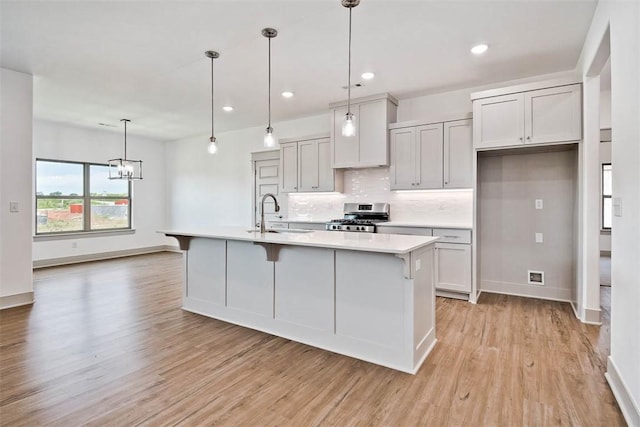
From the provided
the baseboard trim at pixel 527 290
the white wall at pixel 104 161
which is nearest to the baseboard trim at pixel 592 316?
the baseboard trim at pixel 527 290

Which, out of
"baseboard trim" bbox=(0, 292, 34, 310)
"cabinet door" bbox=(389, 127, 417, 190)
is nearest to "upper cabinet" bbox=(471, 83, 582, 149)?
"cabinet door" bbox=(389, 127, 417, 190)

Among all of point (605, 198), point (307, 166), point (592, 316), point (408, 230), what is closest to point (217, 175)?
point (307, 166)

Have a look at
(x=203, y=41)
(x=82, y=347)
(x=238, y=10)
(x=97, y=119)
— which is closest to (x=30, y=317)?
(x=82, y=347)

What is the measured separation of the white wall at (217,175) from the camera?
6.80 meters

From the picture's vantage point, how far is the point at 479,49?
3.37m

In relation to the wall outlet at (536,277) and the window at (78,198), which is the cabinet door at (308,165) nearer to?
the wall outlet at (536,277)

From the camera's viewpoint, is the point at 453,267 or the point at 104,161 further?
the point at 104,161

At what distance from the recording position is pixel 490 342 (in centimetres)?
287

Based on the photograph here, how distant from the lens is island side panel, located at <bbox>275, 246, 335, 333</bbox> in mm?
2756

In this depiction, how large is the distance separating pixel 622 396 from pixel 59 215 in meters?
8.34

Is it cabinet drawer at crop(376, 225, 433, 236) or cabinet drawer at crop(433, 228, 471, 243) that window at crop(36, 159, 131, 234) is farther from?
cabinet drawer at crop(433, 228, 471, 243)

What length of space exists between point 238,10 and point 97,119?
488 cm

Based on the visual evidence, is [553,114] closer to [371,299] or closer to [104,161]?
[371,299]

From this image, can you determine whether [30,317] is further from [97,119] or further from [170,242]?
[170,242]
